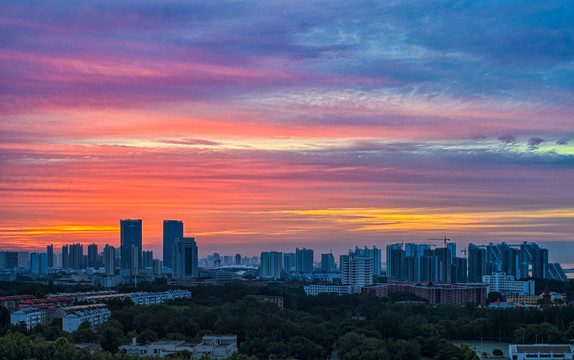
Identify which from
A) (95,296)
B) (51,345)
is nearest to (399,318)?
(51,345)

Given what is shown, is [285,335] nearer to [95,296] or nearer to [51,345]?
[51,345]

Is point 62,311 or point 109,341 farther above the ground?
Answer: point 109,341

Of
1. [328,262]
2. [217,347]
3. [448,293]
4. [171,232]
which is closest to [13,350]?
[217,347]

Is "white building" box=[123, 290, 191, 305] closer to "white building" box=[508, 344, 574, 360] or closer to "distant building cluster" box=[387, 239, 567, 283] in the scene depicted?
"white building" box=[508, 344, 574, 360]

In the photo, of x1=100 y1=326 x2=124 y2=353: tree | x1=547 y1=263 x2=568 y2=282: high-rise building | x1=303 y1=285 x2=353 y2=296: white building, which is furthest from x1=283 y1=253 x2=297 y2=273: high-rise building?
x1=100 y1=326 x2=124 y2=353: tree

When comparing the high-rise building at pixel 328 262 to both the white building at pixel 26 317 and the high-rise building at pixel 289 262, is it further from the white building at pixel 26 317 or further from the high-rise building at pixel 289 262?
the white building at pixel 26 317

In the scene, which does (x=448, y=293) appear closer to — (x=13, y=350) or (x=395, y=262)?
(x=395, y=262)
